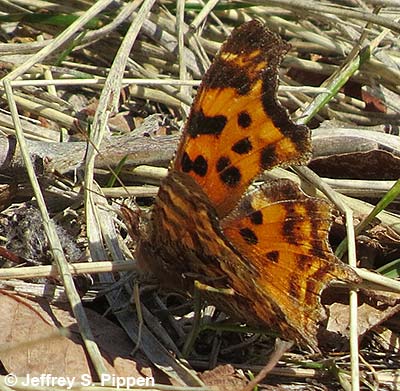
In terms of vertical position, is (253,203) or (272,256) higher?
(253,203)

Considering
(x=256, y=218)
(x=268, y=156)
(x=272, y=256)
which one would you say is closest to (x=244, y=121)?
(x=268, y=156)

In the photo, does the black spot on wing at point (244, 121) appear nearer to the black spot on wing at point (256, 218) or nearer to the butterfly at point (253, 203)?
the butterfly at point (253, 203)

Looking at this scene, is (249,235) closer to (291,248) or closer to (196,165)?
(291,248)

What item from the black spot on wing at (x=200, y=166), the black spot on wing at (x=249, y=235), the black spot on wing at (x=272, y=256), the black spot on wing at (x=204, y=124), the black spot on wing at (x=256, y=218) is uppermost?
the black spot on wing at (x=204, y=124)

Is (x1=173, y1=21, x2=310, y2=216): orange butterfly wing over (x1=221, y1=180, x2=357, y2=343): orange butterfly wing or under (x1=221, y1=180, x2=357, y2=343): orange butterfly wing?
over

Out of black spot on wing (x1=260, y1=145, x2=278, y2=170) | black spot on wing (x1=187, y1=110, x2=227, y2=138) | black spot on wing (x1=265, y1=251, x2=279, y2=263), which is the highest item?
black spot on wing (x1=187, y1=110, x2=227, y2=138)

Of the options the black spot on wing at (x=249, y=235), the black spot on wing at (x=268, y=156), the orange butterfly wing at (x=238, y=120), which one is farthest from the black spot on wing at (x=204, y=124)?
the black spot on wing at (x=249, y=235)

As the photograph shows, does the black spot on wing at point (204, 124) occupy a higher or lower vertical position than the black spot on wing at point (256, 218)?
higher

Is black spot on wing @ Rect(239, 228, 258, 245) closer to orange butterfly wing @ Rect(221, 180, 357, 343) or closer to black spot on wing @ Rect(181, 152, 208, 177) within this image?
orange butterfly wing @ Rect(221, 180, 357, 343)

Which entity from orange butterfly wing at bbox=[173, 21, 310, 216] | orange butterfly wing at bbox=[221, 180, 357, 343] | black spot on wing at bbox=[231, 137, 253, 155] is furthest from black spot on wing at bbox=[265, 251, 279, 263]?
black spot on wing at bbox=[231, 137, 253, 155]
